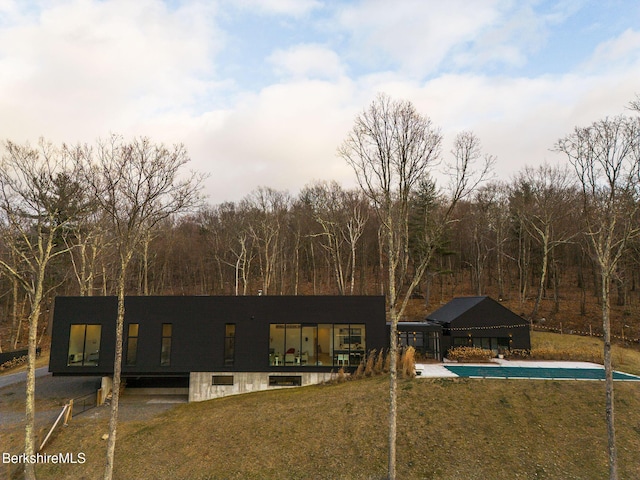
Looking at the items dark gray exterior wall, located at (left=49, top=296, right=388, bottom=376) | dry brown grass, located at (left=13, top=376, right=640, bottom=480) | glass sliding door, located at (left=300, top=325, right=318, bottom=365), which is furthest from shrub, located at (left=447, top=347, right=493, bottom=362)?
glass sliding door, located at (left=300, top=325, right=318, bottom=365)

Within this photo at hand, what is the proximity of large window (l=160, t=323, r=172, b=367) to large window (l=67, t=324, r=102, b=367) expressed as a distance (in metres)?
3.07

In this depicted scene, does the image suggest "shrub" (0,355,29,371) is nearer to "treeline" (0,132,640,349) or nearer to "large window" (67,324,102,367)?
"treeline" (0,132,640,349)

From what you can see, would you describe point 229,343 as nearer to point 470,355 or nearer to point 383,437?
point 383,437

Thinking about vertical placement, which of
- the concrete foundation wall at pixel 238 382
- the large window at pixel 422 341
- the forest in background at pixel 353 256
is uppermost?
the forest in background at pixel 353 256

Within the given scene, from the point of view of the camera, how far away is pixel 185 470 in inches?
458

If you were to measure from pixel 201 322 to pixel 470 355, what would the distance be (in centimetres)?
1413

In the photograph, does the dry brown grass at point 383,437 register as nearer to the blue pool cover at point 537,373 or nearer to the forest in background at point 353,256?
the blue pool cover at point 537,373

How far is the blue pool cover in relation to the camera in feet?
50.6

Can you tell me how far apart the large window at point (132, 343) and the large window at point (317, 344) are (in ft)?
21.4

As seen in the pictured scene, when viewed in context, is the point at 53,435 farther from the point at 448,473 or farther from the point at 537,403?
the point at 537,403

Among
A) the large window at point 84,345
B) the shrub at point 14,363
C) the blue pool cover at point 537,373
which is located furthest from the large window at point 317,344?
the shrub at point 14,363

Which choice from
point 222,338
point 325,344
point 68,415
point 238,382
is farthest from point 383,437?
point 68,415

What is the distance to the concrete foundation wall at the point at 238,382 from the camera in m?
17.5

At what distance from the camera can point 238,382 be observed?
695 inches
